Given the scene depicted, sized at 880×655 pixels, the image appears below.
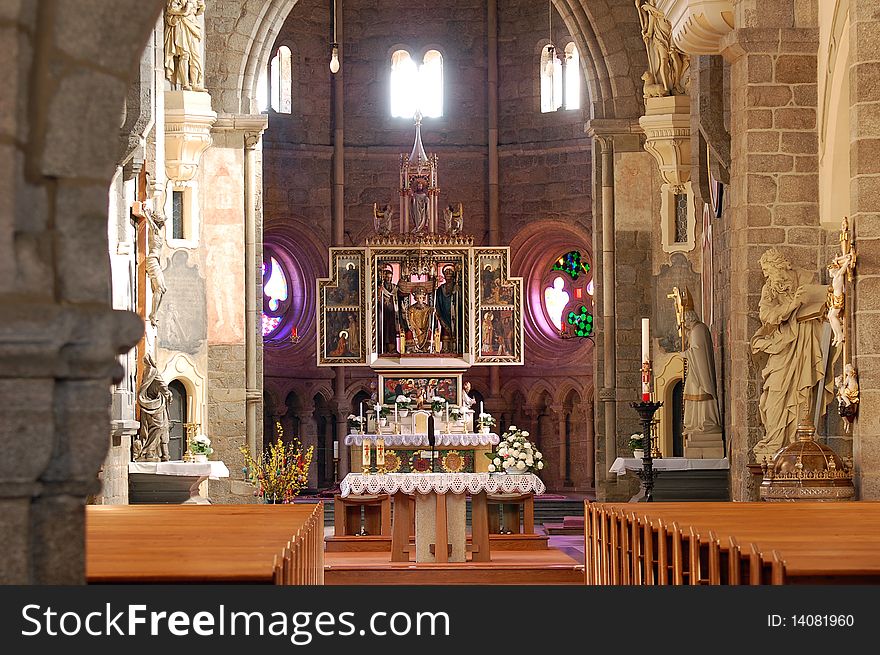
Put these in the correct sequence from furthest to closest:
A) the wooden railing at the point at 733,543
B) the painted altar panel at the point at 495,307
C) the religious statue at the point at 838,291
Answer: the painted altar panel at the point at 495,307 < the religious statue at the point at 838,291 < the wooden railing at the point at 733,543

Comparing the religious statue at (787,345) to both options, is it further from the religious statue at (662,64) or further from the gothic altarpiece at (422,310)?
the gothic altarpiece at (422,310)

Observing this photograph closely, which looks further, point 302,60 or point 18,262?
point 302,60

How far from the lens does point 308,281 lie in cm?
2553

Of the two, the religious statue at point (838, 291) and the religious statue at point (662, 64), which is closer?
the religious statue at point (838, 291)

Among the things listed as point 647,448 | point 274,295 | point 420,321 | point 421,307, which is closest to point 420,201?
point 421,307

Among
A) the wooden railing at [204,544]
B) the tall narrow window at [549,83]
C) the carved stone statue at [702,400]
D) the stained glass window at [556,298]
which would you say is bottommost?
the wooden railing at [204,544]

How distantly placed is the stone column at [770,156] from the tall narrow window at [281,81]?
15712mm

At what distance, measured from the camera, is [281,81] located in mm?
25781

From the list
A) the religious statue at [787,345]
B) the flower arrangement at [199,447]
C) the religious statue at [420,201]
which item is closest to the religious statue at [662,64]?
the religious statue at [420,201]

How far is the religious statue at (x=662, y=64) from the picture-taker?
56.7ft

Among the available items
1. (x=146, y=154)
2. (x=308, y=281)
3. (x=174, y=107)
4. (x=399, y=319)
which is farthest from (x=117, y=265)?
(x=308, y=281)

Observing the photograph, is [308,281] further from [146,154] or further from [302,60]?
[146,154]

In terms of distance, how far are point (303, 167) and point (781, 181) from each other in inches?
614

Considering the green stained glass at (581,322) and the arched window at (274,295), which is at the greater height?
the arched window at (274,295)
